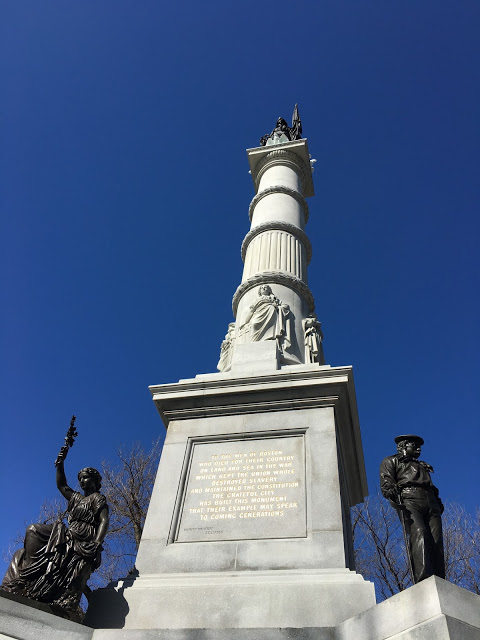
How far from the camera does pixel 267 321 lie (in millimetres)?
11578

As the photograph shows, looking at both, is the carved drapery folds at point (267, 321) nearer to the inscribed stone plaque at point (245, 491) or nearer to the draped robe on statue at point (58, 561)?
the inscribed stone plaque at point (245, 491)

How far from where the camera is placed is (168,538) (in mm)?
7926

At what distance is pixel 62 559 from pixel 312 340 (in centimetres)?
680

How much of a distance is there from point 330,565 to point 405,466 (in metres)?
1.70

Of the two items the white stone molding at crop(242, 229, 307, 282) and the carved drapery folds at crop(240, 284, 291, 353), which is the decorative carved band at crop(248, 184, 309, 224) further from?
the carved drapery folds at crop(240, 284, 291, 353)

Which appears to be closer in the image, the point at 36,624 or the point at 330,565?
the point at 36,624

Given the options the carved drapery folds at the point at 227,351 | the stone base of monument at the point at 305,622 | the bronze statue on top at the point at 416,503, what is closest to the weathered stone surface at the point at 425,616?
the stone base of monument at the point at 305,622

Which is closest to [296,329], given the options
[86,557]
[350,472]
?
[350,472]

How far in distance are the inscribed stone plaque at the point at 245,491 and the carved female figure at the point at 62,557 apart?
134 centimetres

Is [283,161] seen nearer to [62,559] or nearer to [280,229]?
[280,229]

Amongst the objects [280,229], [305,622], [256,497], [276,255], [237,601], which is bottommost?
[305,622]

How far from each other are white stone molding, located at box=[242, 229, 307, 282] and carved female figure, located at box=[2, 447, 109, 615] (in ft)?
24.8

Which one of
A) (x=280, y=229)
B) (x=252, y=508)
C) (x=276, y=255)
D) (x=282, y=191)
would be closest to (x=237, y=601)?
(x=252, y=508)

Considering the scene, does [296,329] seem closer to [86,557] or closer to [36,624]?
[86,557]
